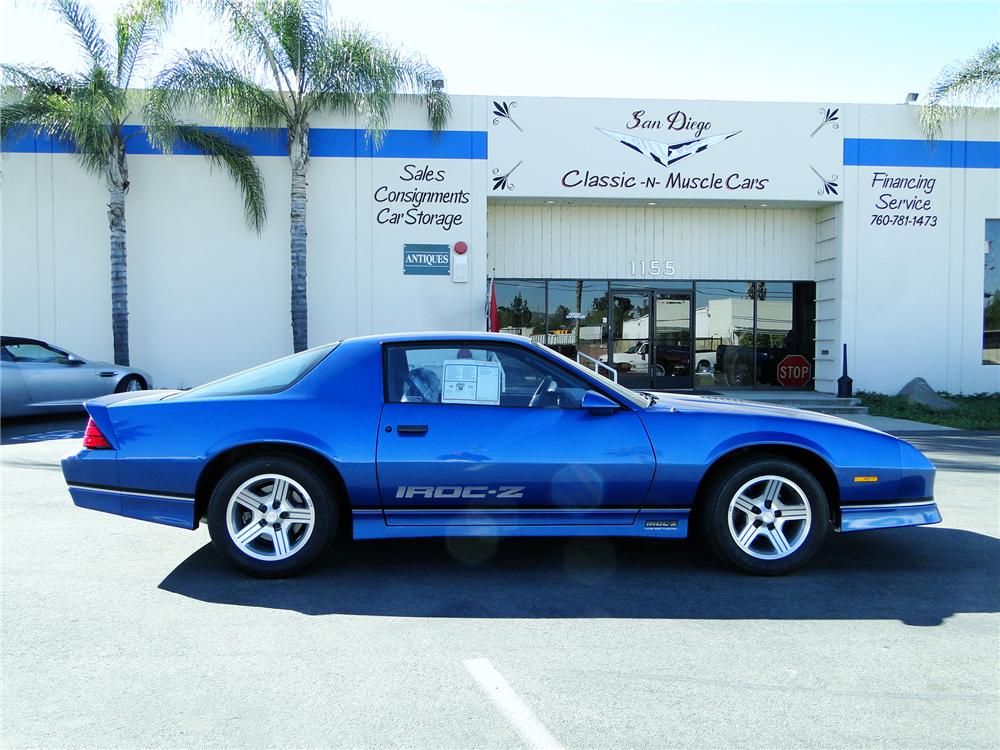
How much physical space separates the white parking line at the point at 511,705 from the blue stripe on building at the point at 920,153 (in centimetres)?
1582

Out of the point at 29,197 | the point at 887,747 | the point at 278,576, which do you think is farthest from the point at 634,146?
the point at 887,747

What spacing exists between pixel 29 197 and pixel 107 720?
1612 centimetres

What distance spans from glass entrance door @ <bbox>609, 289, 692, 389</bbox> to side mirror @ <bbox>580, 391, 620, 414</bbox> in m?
12.8

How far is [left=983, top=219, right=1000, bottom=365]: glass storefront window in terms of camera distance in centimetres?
1672

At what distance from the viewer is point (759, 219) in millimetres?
17234

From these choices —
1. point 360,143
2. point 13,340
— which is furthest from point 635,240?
point 13,340

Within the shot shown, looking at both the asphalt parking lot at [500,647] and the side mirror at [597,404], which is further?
the side mirror at [597,404]

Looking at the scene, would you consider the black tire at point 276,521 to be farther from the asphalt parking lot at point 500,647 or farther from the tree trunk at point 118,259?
the tree trunk at point 118,259

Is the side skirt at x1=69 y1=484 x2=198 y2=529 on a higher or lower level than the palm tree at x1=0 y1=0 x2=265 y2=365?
lower

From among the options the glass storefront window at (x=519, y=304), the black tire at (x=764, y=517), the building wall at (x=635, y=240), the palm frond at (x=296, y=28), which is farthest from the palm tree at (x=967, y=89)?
the black tire at (x=764, y=517)

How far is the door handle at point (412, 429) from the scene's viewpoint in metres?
4.38

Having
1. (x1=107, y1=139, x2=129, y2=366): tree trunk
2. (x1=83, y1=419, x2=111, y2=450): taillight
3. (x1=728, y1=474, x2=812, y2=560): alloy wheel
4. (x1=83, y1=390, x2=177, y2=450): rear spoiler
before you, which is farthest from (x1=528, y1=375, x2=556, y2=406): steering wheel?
(x1=107, y1=139, x2=129, y2=366): tree trunk

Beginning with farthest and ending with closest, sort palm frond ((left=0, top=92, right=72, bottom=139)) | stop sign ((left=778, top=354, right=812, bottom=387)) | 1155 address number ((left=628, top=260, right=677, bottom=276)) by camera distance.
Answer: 1. stop sign ((left=778, top=354, right=812, bottom=387))
2. 1155 address number ((left=628, top=260, right=677, bottom=276))
3. palm frond ((left=0, top=92, right=72, bottom=139))

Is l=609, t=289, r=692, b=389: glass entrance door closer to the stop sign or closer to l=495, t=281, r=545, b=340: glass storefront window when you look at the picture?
l=495, t=281, r=545, b=340: glass storefront window
